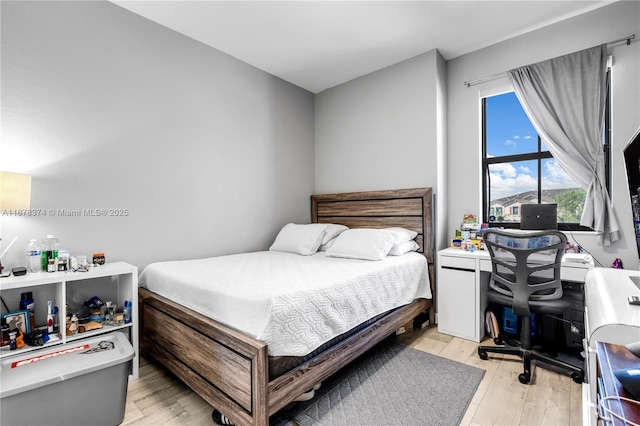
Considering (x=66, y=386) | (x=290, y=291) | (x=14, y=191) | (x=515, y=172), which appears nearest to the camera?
(x=66, y=386)

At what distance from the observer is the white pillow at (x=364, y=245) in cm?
250

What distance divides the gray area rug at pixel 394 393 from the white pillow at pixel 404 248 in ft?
2.78

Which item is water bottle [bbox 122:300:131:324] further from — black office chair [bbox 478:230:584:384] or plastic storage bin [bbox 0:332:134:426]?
black office chair [bbox 478:230:584:384]

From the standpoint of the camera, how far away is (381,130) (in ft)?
11.0

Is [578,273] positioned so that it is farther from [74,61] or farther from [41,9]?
[41,9]

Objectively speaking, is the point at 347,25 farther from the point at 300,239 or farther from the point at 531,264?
the point at 531,264

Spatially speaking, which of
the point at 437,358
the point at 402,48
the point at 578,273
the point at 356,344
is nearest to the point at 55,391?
the point at 356,344

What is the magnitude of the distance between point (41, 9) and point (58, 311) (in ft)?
6.47

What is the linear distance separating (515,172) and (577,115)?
66 cm

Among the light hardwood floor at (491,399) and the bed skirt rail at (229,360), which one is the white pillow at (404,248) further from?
the light hardwood floor at (491,399)

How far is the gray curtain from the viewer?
2.35m

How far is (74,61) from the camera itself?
210cm

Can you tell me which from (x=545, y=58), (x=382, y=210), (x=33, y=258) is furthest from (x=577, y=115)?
(x=33, y=258)

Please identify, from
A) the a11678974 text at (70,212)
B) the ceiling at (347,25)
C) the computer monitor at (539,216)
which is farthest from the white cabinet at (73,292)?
the computer monitor at (539,216)
